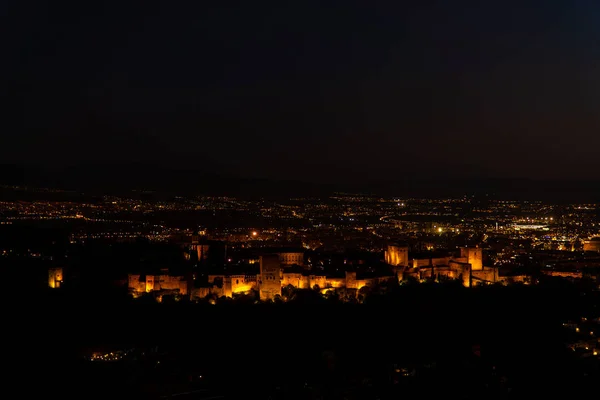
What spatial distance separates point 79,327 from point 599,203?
6928 cm

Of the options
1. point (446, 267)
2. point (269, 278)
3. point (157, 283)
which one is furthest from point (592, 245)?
point (157, 283)

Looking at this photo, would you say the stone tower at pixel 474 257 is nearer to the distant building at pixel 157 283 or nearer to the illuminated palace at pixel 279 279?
the illuminated palace at pixel 279 279

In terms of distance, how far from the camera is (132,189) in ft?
213

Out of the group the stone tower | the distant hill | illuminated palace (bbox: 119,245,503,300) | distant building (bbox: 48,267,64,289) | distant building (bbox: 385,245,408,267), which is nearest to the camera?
illuminated palace (bbox: 119,245,503,300)

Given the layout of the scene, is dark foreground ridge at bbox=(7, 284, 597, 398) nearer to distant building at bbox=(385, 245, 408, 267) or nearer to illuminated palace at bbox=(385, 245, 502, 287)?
illuminated palace at bbox=(385, 245, 502, 287)

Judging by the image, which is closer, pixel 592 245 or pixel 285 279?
pixel 285 279

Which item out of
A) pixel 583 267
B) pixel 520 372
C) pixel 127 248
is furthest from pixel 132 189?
pixel 520 372

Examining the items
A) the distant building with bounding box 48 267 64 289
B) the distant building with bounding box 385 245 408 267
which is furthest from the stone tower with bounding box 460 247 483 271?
the distant building with bounding box 48 267 64 289

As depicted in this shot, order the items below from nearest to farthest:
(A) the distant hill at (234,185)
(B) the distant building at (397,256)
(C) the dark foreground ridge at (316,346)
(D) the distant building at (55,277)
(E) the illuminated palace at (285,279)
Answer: (C) the dark foreground ridge at (316,346), (E) the illuminated palace at (285,279), (D) the distant building at (55,277), (B) the distant building at (397,256), (A) the distant hill at (234,185)

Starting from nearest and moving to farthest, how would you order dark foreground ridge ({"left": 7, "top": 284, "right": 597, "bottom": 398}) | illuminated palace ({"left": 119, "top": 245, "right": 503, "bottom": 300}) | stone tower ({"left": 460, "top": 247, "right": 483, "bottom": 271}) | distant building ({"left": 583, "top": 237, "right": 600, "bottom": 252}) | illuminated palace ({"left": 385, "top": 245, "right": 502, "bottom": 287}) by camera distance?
dark foreground ridge ({"left": 7, "top": 284, "right": 597, "bottom": 398}) → illuminated palace ({"left": 119, "top": 245, "right": 503, "bottom": 300}) → illuminated palace ({"left": 385, "top": 245, "right": 502, "bottom": 287}) → stone tower ({"left": 460, "top": 247, "right": 483, "bottom": 271}) → distant building ({"left": 583, "top": 237, "right": 600, "bottom": 252})

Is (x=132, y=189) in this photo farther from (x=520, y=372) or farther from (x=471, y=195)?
(x=520, y=372)

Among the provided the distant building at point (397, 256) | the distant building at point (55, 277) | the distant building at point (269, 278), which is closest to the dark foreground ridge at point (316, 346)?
the distant building at point (269, 278)

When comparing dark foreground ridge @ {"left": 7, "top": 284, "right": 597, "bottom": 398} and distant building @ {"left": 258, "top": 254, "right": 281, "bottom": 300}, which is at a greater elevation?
distant building @ {"left": 258, "top": 254, "right": 281, "bottom": 300}

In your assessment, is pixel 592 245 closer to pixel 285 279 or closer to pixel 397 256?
pixel 397 256
